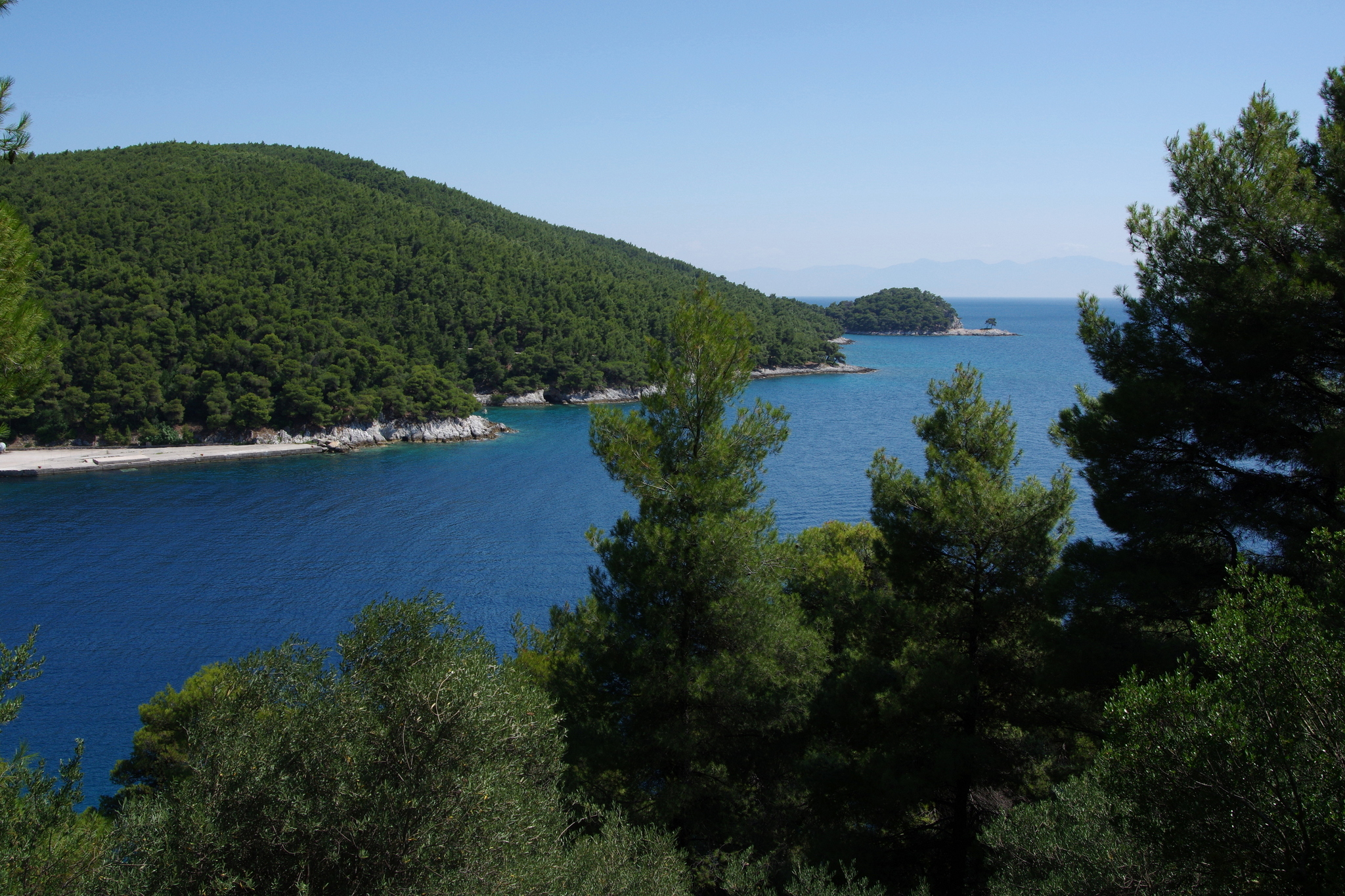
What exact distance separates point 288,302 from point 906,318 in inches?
4533

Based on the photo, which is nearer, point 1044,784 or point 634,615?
point 1044,784

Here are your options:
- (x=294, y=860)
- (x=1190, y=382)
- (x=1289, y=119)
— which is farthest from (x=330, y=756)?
(x=1289, y=119)

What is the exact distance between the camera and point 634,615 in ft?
33.9

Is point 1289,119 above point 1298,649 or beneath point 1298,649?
above

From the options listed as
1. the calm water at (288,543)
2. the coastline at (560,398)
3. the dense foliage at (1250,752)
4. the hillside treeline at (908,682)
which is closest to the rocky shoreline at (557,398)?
the coastline at (560,398)

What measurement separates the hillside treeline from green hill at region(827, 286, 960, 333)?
478 ft

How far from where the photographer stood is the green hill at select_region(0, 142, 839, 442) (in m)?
54.1

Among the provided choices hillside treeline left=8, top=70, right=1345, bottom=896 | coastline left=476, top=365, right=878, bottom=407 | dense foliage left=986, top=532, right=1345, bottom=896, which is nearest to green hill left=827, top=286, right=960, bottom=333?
coastline left=476, top=365, right=878, bottom=407

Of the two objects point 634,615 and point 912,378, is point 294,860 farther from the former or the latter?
point 912,378

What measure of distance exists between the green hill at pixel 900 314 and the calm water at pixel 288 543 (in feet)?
317

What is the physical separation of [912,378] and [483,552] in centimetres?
6204

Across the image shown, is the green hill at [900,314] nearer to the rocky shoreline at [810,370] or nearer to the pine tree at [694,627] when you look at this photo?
the rocky shoreline at [810,370]

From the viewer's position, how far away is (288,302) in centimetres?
6562

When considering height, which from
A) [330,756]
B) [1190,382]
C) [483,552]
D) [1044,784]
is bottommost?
[483,552]
